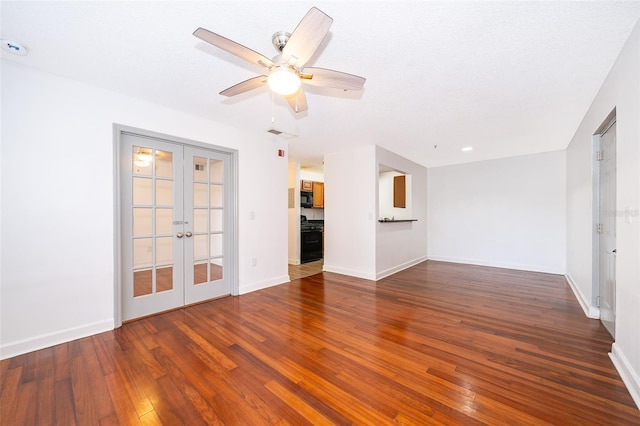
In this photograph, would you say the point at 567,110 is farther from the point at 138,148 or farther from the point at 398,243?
the point at 138,148

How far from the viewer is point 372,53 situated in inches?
75.9

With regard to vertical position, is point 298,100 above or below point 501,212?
above

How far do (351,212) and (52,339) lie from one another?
4.11 metres

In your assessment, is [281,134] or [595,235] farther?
[281,134]

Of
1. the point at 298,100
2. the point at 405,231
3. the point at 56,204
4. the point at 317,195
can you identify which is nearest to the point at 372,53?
the point at 298,100

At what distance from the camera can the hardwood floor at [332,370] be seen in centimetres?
152

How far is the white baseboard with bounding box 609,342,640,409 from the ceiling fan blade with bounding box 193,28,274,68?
10.2ft

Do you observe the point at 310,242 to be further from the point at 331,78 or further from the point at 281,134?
the point at 331,78

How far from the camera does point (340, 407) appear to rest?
1.56 metres

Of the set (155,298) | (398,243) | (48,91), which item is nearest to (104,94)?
(48,91)

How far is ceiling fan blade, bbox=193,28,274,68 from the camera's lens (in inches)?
53.6

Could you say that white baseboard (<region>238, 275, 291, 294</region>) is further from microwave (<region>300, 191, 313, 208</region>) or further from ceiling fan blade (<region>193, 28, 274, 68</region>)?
ceiling fan blade (<region>193, 28, 274, 68</region>)

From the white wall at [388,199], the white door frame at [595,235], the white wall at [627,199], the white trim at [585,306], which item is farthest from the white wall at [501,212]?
the white wall at [627,199]

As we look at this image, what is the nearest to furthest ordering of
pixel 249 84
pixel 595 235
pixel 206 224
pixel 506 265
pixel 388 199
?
1. pixel 249 84
2. pixel 595 235
3. pixel 206 224
4. pixel 506 265
5. pixel 388 199
